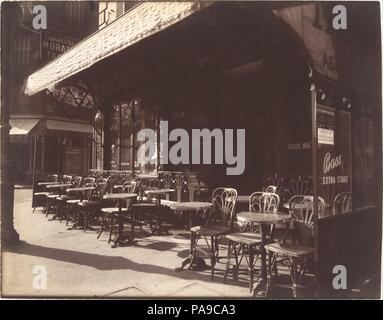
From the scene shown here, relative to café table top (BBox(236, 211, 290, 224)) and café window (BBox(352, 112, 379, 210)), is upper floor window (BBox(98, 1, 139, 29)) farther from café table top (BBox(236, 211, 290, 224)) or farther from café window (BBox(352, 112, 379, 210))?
café table top (BBox(236, 211, 290, 224))

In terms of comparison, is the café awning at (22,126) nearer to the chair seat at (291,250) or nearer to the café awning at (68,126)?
the café awning at (68,126)

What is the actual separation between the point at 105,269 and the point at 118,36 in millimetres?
4330

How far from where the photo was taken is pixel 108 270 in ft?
16.0

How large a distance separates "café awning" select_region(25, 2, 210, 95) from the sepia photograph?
36mm

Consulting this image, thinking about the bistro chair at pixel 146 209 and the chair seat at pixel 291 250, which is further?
the bistro chair at pixel 146 209

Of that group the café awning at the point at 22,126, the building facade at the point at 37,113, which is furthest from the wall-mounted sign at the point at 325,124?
the café awning at the point at 22,126

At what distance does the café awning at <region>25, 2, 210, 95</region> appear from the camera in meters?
4.61

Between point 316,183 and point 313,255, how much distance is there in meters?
0.89

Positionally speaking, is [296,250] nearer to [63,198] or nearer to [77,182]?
[63,198]

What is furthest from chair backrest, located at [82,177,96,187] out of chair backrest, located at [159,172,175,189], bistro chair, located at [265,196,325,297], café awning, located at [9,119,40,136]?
café awning, located at [9,119,40,136]

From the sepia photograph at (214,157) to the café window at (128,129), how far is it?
6 cm

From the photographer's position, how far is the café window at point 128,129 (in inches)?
393

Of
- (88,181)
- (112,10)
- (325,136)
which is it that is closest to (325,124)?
(325,136)
